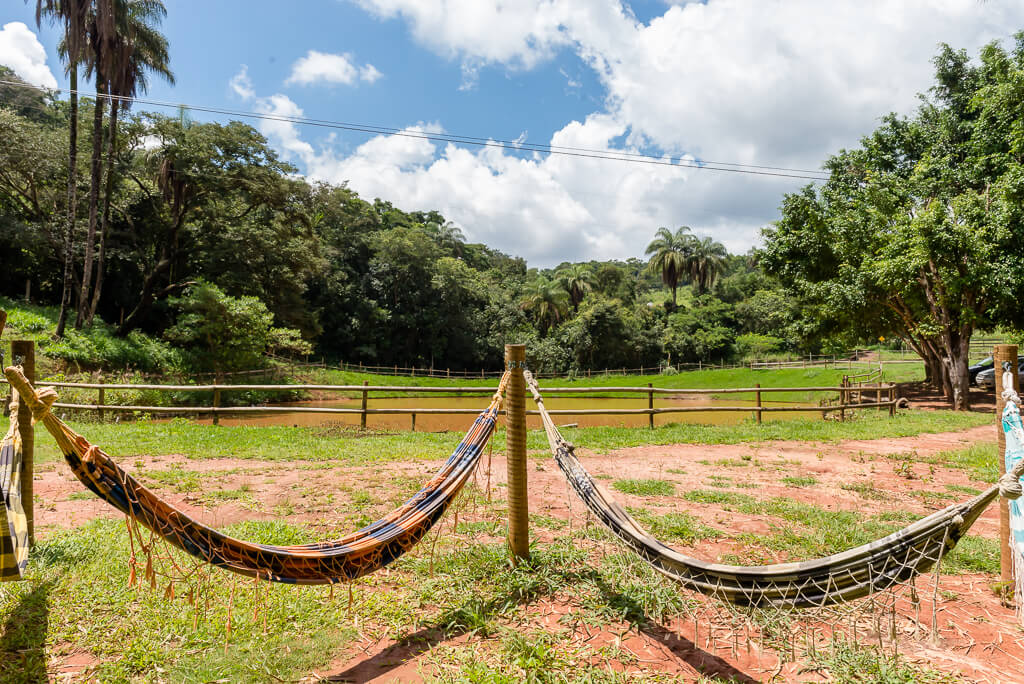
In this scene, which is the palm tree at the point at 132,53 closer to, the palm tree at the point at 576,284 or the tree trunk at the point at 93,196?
the tree trunk at the point at 93,196

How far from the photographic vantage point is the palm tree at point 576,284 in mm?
36062

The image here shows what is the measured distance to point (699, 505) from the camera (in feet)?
13.9

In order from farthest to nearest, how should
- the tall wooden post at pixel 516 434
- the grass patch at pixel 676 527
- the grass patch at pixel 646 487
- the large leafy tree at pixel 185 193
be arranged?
the large leafy tree at pixel 185 193
the grass patch at pixel 646 487
the grass patch at pixel 676 527
the tall wooden post at pixel 516 434

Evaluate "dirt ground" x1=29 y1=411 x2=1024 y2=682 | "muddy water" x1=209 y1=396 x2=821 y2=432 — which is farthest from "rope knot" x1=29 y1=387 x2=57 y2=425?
"muddy water" x1=209 y1=396 x2=821 y2=432

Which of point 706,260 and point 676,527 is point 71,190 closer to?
point 676,527

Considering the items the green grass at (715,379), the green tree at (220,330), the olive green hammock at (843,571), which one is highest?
the green tree at (220,330)

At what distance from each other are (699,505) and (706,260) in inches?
1503

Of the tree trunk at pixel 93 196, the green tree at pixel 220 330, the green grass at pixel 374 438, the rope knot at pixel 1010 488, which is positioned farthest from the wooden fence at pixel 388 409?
the tree trunk at pixel 93 196

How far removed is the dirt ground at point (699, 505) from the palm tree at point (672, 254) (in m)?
31.0

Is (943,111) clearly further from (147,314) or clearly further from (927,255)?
(147,314)

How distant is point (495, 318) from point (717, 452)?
26.8 meters

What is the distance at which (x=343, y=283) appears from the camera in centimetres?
3011

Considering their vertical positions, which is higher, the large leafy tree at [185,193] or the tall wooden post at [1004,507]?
the large leafy tree at [185,193]

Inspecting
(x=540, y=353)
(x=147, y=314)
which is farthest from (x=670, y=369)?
(x=147, y=314)
